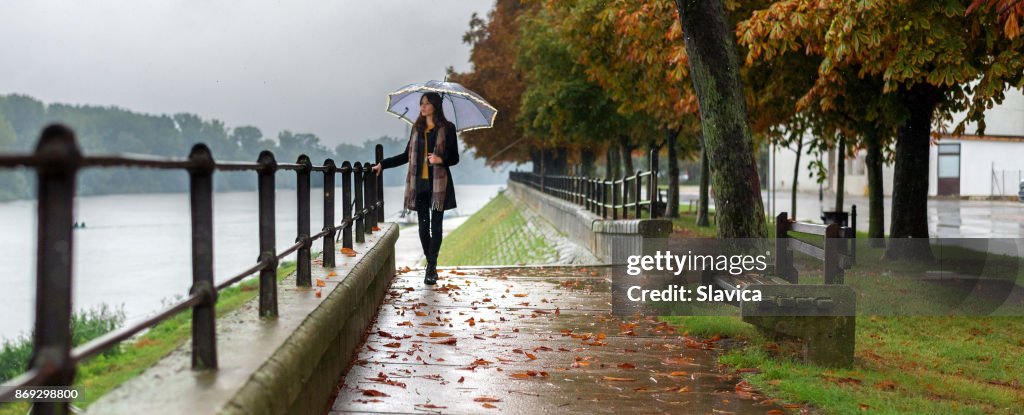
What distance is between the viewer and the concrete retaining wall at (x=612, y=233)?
1126 cm

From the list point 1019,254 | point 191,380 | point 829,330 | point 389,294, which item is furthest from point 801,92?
point 191,380

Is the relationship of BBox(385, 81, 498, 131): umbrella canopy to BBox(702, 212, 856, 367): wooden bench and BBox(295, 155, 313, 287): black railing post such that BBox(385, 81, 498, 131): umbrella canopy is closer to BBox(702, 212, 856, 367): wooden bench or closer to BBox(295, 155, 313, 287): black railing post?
BBox(702, 212, 856, 367): wooden bench

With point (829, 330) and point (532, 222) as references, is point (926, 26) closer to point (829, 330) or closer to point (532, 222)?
point (829, 330)

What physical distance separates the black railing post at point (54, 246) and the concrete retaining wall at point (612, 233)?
30.2ft

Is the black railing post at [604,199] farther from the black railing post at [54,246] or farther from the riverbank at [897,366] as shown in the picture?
the black railing post at [54,246]

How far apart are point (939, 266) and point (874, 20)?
19.0 feet

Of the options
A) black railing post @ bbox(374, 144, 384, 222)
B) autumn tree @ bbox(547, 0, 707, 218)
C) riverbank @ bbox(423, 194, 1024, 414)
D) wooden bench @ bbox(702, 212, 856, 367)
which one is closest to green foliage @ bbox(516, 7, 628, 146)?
autumn tree @ bbox(547, 0, 707, 218)

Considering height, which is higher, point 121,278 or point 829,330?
point 829,330

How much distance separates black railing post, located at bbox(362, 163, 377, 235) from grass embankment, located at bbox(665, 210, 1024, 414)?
378 centimetres

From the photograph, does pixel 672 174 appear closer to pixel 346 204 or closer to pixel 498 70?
pixel 498 70

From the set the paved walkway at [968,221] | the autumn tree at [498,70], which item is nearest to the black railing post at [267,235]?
the paved walkway at [968,221]

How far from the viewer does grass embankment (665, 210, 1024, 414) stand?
5766 mm

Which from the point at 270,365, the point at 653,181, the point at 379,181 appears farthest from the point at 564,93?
the point at 270,365

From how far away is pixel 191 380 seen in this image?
3293 millimetres
